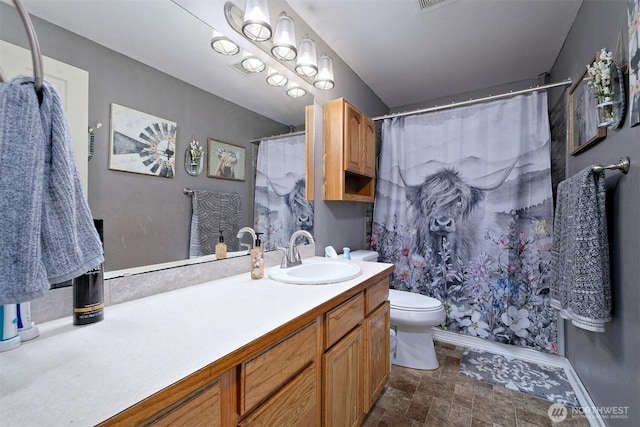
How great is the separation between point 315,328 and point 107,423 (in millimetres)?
639

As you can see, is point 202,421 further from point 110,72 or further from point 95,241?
point 110,72

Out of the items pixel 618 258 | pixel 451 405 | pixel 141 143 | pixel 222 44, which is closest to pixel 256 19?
pixel 222 44

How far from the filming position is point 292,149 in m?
1.75

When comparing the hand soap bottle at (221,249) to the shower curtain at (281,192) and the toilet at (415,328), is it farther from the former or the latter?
the toilet at (415,328)

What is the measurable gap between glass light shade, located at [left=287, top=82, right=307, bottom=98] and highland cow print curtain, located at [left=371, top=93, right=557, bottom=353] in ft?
3.69

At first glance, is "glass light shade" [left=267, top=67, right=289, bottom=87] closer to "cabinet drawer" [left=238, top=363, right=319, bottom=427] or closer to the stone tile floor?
"cabinet drawer" [left=238, top=363, right=319, bottom=427]

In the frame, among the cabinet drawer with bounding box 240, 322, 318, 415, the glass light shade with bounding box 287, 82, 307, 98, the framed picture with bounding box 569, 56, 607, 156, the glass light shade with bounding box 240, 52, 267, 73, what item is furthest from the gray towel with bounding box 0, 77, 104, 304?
the framed picture with bounding box 569, 56, 607, 156

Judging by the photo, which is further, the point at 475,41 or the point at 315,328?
the point at 475,41

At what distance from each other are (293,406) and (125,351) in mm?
526

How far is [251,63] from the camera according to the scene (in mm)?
1426

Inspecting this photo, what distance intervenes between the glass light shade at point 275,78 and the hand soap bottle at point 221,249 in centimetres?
95

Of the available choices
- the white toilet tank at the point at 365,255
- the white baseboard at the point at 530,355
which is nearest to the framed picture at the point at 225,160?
the white toilet tank at the point at 365,255

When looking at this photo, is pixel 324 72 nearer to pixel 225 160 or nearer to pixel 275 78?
pixel 275 78

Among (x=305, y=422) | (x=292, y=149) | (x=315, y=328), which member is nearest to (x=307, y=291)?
(x=315, y=328)
